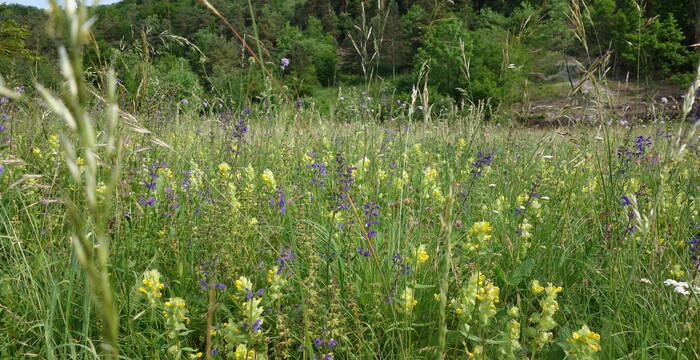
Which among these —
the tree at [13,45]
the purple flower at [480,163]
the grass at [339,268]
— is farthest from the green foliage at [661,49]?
the tree at [13,45]

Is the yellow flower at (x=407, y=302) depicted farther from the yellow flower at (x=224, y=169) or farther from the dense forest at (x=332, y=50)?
the yellow flower at (x=224, y=169)

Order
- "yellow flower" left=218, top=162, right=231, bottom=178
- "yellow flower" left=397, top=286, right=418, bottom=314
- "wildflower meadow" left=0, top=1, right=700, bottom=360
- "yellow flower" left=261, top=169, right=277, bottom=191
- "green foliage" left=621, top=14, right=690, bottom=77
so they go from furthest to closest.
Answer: "green foliage" left=621, top=14, right=690, bottom=77
"yellow flower" left=218, top=162, right=231, bottom=178
"yellow flower" left=261, top=169, right=277, bottom=191
"yellow flower" left=397, top=286, right=418, bottom=314
"wildflower meadow" left=0, top=1, right=700, bottom=360

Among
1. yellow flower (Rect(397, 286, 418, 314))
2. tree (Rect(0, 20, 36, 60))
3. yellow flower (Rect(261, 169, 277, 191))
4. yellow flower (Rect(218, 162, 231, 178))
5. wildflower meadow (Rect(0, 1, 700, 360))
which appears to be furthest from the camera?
tree (Rect(0, 20, 36, 60))

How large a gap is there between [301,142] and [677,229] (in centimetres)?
287

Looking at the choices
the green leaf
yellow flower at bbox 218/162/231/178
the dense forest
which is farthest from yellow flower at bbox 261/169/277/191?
the green leaf

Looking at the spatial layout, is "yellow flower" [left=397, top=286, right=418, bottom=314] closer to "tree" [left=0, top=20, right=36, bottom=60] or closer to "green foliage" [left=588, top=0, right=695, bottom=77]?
"green foliage" [left=588, top=0, right=695, bottom=77]

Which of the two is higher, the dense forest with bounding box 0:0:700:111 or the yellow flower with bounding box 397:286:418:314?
the dense forest with bounding box 0:0:700:111

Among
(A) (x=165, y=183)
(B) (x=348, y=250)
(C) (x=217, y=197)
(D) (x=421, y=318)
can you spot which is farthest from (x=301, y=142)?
(D) (x=421, y=318)

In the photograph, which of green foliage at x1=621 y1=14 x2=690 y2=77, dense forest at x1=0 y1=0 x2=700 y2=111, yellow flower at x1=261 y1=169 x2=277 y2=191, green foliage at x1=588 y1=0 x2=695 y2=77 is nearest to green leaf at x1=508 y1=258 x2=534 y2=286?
dense forest at x1=0 y1=0 x2=700 y2=111

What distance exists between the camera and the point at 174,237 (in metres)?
2.11

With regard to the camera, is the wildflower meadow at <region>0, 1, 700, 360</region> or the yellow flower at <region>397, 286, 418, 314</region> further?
the yellow flower at <region>397, 286, 418, 314</region>

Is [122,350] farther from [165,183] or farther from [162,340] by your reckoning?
[165,183]

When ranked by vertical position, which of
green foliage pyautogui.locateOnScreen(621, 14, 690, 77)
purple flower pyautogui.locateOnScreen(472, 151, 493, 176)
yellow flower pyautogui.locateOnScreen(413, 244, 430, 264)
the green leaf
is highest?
purple flower pyautogui.locateOnScreen(472, 151, 493, 176)

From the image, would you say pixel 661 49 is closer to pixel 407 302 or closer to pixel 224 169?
pixel 224 169
